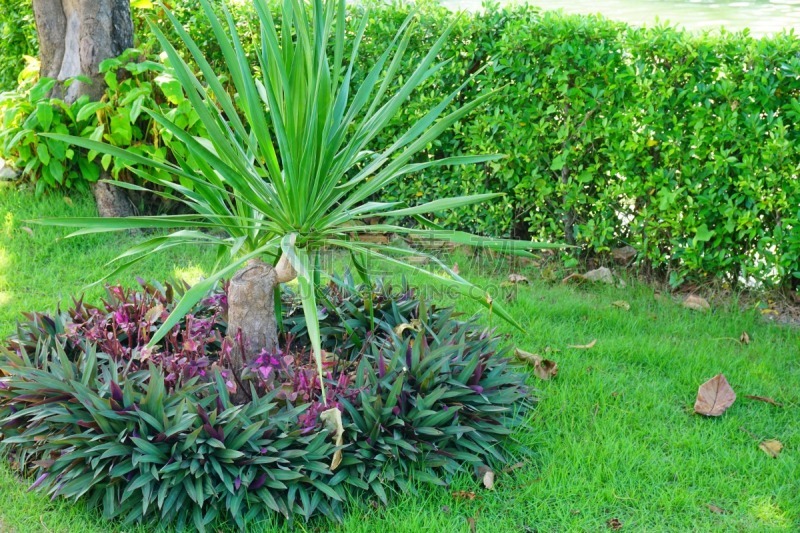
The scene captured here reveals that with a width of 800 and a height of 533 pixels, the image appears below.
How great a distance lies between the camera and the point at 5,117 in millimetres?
5535

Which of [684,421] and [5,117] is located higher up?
[5,117]

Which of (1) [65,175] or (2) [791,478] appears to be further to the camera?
(1) [65,175]

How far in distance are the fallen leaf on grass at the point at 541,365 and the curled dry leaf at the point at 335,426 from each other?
1231 millimetres

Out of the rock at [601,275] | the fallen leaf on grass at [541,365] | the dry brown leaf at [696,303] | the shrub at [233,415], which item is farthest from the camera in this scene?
the rock at [601,275]

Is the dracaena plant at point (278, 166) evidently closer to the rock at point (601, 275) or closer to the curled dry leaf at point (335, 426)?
the curled dry leaf at point (335, 426)

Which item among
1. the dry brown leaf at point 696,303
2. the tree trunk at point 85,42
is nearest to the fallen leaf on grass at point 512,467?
the dry brown leaf at point 696,303

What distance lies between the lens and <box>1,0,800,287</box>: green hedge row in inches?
173

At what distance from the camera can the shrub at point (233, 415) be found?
2.76 m

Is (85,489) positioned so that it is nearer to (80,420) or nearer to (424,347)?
(80,420)

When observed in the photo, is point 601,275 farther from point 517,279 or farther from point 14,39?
point 14,39

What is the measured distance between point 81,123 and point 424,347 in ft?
11.5

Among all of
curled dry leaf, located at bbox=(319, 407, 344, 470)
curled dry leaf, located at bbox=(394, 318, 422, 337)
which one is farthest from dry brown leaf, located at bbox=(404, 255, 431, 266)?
curled dry leaf, located at bbox=(319, 407, 344, 470)

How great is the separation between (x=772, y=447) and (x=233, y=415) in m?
2.13

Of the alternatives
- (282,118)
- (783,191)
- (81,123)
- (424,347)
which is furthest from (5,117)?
(783,191)
